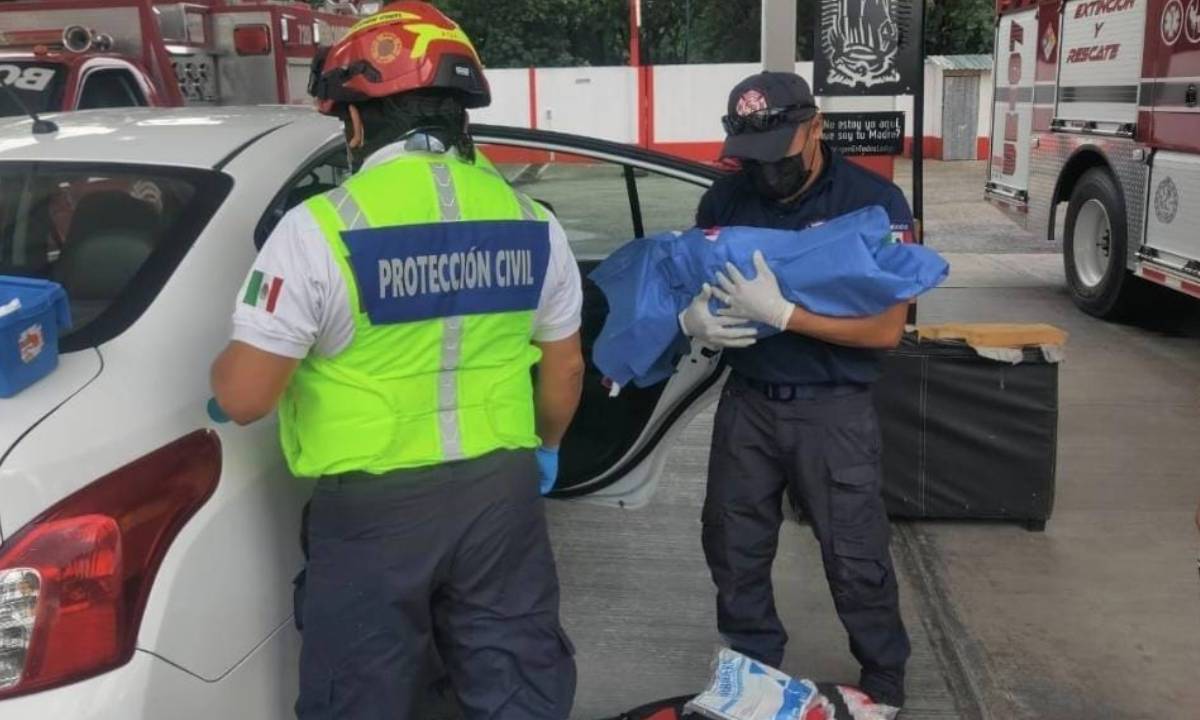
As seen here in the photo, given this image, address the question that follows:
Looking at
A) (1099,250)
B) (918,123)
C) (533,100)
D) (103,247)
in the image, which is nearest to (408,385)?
(103,247)

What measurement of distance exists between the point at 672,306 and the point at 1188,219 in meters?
4.99

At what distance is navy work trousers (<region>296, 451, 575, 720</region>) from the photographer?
212cm

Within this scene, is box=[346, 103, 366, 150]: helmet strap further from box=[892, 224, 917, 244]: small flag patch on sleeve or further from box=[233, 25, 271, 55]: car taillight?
box=[233, 25, 271, 55]: car taillight

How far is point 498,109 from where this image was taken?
973 inches

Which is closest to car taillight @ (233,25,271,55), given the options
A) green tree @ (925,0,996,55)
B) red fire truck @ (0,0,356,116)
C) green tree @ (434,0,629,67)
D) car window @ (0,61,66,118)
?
red fire truck @ (0,0,356,116)

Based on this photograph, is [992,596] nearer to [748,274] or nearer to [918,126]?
[748,274]

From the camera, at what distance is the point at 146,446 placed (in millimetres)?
1925

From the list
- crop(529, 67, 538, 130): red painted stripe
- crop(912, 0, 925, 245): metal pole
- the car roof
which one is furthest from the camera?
crop(529, 67, 538, 130): red painted stripe

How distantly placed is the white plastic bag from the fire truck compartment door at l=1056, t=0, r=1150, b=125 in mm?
5714

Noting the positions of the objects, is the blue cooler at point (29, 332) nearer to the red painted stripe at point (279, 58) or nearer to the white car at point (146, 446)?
the white car at point (146, 446)

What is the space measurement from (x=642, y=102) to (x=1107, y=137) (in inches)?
652

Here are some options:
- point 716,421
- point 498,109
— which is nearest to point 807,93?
point 716,421

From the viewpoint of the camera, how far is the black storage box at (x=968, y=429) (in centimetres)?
430

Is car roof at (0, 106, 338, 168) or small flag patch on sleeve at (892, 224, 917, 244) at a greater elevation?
car roof at (0, 106, 338, 168)
